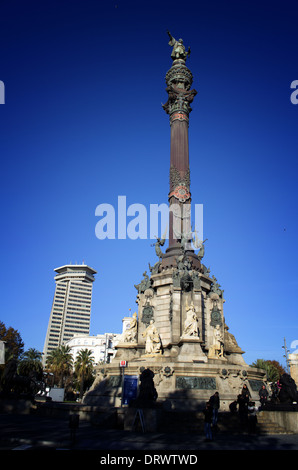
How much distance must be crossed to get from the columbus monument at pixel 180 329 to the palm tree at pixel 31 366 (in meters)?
4.14

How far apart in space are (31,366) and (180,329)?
43.6 m

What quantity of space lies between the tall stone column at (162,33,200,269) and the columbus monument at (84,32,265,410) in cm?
9


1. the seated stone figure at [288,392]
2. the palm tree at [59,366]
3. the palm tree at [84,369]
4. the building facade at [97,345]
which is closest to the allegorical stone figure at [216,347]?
the seated stone figure at [288,392]

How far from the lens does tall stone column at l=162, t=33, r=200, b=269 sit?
29.4 meters

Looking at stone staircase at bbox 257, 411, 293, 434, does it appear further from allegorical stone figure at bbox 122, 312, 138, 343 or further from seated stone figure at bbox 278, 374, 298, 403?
allegorical stone figure at bbox 122, 312, 138, 343

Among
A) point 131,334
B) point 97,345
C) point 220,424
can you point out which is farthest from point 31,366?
point 220,424

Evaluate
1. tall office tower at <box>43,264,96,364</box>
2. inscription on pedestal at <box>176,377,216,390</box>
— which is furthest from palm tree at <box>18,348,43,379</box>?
tall office tower at <box>43,264,96,364</box>

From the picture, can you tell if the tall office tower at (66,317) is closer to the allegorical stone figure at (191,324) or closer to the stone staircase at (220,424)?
the allegorical stone figure at (191,324)

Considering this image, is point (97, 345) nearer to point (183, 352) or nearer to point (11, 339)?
point (11, 339)

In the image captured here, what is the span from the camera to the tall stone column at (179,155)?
1157 inches

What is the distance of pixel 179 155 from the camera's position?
3262 centimetres

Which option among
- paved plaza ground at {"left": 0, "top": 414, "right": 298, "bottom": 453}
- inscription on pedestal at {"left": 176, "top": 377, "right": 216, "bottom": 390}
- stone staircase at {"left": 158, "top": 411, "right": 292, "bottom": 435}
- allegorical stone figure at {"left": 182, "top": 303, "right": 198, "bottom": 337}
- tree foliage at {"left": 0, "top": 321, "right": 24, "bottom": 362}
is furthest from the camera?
tree foliage at {"left": 0, "top": 321, "right": 24, "bottom": 362}
